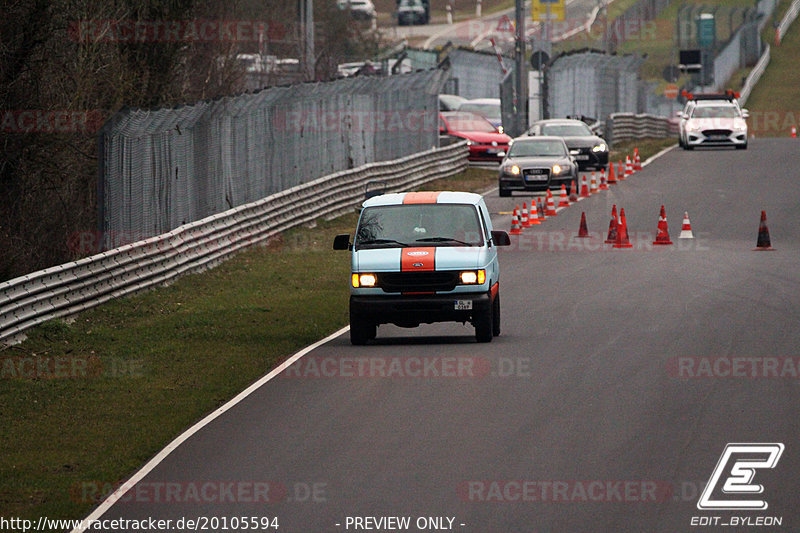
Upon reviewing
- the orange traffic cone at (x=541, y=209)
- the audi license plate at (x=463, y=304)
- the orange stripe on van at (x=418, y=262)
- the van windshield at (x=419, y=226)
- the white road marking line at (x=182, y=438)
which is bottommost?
the orange traffic cone at (x=541, y=209)

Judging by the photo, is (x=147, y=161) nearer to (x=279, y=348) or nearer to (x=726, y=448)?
(x=279, y=348)

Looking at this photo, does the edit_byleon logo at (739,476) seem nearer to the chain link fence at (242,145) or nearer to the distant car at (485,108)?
the chain link fence at (242,145)

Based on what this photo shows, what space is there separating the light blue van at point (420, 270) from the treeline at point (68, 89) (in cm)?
507

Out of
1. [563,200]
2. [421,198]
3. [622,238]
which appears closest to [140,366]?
[421,198]

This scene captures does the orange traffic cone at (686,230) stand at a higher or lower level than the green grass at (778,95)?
lower

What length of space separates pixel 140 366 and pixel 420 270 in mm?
3179

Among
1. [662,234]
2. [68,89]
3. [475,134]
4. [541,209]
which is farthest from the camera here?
[475,134]

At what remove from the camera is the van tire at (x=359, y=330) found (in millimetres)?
17109

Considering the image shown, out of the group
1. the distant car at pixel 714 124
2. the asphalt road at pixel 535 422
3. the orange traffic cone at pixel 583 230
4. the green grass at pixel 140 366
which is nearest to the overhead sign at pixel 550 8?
the distant car at pixel 714 124

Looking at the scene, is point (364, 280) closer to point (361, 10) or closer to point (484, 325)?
point (484, 325)

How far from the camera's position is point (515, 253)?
27938 mm

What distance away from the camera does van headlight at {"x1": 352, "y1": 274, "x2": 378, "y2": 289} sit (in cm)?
1688

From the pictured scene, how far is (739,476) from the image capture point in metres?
10.6

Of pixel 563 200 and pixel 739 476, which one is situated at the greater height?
pixel 739 476
